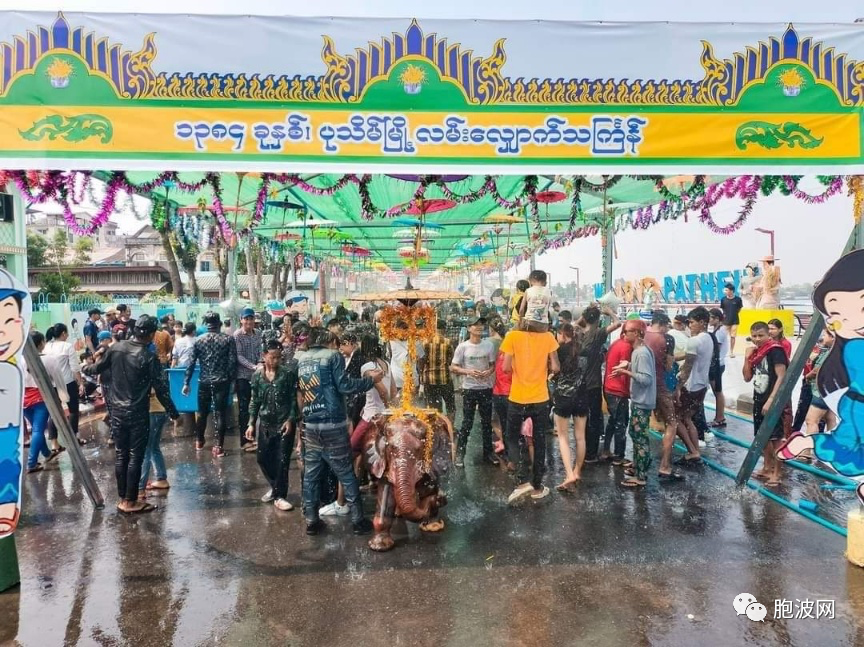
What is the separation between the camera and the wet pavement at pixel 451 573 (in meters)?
3.25

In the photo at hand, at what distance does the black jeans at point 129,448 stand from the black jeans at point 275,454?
108 cm

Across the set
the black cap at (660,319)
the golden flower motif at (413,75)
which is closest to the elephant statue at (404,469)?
the golden flower motif at (413,75)

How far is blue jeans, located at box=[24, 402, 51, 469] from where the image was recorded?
6.19 meters

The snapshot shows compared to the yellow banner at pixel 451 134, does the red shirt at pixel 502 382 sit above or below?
below

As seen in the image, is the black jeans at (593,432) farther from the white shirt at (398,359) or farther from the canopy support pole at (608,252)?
the canopy support pole at (608,252)

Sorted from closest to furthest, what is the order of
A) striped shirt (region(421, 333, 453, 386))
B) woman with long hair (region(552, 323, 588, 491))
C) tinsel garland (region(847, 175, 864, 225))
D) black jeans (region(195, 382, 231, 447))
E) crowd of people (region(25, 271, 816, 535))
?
tinsel garland (region(847, 175, 864, 225)), crowd of people (region(25, 271, 816, 535)), woman with long hair (region(552, 323, 588, 491)), striped shirt (region(421, 333, 453, 386)), black jeans (region(195, 382, 231, 447))

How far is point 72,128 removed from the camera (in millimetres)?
3961

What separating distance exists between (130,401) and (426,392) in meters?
3.59

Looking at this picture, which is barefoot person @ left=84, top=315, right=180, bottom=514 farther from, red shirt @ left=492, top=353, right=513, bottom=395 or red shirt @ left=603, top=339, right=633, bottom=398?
red shirt @ left=603, top=339, right=633, bottom=398

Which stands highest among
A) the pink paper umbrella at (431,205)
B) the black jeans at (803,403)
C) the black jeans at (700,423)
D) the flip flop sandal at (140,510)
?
the pink paper umbrella at (431,205)

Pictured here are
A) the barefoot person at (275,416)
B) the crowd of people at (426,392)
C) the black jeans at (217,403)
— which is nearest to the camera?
the crowd of people at (426,392)

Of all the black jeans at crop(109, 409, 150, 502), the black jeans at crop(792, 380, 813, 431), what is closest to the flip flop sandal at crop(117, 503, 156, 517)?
the black jeans at crop(109, 409, 150, 502)

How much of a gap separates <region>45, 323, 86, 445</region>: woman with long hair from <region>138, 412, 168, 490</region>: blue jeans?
1.83 metres

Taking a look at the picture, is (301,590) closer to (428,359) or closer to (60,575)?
(60,575)
